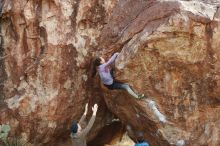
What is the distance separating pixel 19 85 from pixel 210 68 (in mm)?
5237

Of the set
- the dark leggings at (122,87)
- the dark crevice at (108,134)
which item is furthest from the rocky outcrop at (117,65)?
the dark crevice at (108,134)

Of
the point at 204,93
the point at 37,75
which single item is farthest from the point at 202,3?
the point at 37,75

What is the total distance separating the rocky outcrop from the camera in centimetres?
1000

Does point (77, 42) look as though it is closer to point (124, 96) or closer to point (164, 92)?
point (124, 96)

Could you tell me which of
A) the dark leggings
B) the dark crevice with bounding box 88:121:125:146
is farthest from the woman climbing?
the dark crevice with bounding box 88:121:125:146

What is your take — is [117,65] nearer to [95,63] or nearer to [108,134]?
[95,63]

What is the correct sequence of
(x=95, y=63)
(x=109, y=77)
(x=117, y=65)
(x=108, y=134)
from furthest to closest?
(x=108, y=134)
(x=95, y=63)
(x=109, y=77)
(x=117, y=65)

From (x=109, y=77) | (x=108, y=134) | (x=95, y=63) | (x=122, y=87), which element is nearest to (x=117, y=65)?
(x=109, y=77)

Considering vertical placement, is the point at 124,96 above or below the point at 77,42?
below

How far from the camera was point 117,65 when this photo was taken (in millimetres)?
10617

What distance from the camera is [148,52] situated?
10242mm

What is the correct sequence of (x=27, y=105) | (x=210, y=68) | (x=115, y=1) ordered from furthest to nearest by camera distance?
(x=115, y=1) → (x=27, y=105) → (x=210, y=68)

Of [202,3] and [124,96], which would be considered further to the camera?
[124,96]

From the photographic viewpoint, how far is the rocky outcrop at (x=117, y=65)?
10.0 metres
